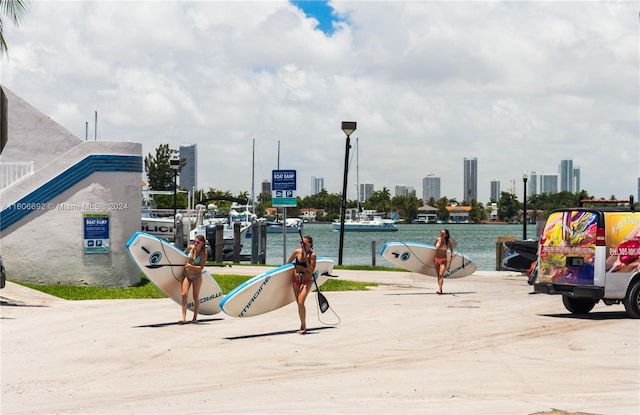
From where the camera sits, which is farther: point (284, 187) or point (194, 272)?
point (284, 187)

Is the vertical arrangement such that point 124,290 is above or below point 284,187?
below

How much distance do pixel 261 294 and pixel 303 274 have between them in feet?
3.24

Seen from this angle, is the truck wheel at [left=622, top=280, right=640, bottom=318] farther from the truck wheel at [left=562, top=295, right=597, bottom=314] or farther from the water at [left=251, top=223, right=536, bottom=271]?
the water at [left=251, top=223, right=536, bottom=271]

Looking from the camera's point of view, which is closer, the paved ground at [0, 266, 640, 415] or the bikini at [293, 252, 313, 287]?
the paved ground at [0, 266, 640, 415]

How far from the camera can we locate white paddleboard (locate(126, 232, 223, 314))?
1723 centimetres

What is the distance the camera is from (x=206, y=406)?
9.49 m

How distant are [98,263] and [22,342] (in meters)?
10.1

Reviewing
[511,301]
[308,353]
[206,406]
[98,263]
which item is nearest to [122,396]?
[206,406]

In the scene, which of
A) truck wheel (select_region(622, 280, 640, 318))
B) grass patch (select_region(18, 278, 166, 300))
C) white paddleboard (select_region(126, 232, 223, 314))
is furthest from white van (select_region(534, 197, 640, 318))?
grass patch (select_region(18, 278, 166, 300))

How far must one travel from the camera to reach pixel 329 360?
41.1 feet

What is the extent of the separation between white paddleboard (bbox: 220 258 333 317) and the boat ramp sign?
12.9m

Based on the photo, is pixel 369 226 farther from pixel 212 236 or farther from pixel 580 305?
pixel 580 305

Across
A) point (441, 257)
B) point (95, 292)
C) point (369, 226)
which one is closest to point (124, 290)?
point (95, 292)

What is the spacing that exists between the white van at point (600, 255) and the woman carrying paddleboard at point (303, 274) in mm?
5000
